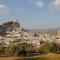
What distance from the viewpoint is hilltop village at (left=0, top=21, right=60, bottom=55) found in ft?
A: 17.0

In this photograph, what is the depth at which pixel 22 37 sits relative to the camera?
5.29m

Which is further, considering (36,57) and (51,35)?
(51,35)

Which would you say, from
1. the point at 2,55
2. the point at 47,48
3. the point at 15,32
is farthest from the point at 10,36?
the point at 47,48

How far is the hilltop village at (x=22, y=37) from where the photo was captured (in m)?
5.18

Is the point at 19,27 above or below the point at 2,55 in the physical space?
above

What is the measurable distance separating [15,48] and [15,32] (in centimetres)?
37

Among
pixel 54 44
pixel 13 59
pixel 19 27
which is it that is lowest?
pixel 13 59

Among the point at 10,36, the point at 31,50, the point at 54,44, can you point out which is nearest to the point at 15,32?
the point at 10,36

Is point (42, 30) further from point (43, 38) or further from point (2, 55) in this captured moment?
point (2, 55)

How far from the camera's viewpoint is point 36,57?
503 cm

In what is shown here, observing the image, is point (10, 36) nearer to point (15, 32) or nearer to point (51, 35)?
point (15, 32)

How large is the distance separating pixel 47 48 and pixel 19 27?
798 millimetres

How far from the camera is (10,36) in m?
5.23

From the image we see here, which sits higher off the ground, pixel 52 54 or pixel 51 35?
pixel 51 35
